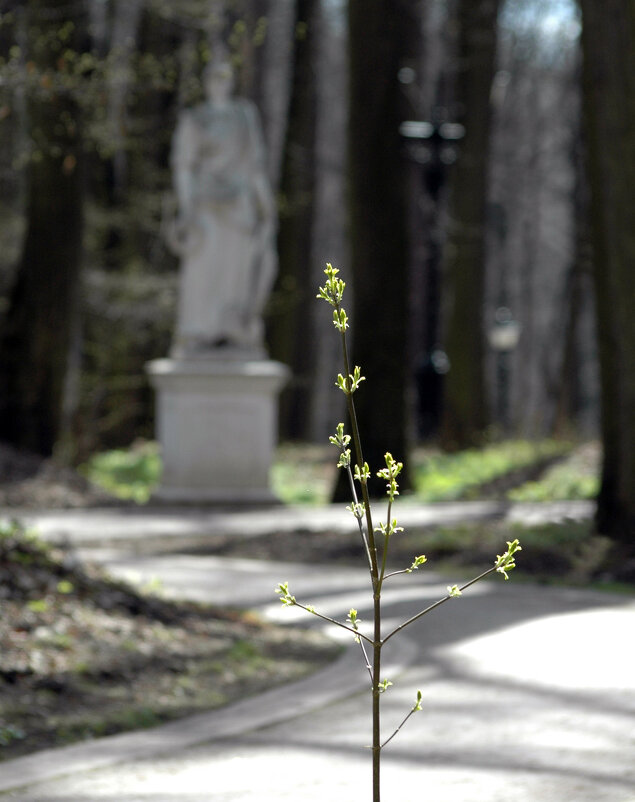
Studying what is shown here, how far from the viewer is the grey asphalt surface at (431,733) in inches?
171

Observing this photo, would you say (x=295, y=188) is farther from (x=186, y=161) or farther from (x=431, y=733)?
(x=431, y=733)

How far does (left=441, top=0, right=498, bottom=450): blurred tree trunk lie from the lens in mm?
22578

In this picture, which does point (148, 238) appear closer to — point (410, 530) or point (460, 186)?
point (460, 186)

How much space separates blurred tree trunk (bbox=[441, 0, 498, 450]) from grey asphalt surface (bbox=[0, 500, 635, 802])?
1461 cm

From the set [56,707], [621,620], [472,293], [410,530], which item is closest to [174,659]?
[56,707]

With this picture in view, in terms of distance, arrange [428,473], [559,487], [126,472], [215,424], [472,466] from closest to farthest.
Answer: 1. [215,424]
2. [559,487]
3. [428,473]
4. [472,466]
5. [126,472]

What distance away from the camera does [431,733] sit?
509cm

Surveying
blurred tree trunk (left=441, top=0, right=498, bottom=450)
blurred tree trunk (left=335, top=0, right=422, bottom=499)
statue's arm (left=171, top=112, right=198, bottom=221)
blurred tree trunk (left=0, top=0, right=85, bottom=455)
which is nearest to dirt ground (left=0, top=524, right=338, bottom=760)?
blurred tree trunk (left=335, top=0, right=422, bottom=499)

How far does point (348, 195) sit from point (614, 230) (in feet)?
20.4

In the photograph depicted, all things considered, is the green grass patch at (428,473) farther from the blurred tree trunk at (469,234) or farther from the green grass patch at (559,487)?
the blurred tree trunk at (469,234)

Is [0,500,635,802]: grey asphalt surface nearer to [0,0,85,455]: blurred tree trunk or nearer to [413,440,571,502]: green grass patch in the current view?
[413,440,571,502]: green grass patch

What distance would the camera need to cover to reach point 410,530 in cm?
1148

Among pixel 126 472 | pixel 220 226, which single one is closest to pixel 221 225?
pixel 220 226

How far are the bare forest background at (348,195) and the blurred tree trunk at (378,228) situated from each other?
24mm
